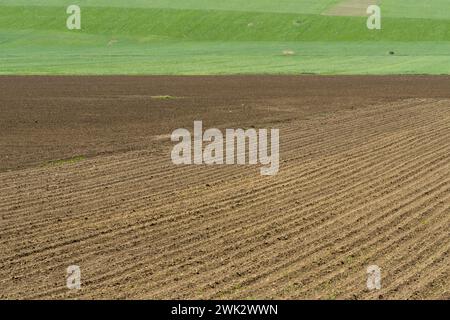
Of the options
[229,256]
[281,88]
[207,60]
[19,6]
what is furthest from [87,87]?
[19,6]

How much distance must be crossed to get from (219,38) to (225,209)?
59.3 metres

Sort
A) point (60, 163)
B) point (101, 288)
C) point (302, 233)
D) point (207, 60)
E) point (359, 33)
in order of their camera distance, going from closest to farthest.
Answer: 1. point (101, 288)
2. point (302, 233)
3. point (60, 163)
4. point (207, 60)
5. point (359, 33)

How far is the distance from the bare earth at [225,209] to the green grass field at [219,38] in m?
22.4

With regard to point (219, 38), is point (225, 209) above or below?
above

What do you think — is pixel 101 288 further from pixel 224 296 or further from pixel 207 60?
pixel 207 60

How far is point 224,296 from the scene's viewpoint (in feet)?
33.2

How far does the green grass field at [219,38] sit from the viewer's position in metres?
52.0

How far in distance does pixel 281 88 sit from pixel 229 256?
27.4 m

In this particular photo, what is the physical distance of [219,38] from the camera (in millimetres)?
73312

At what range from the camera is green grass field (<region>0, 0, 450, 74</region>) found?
52031 mm

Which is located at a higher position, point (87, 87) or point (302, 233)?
point (302, 233)

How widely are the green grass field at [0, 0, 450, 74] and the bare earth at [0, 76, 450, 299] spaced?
22403 mm

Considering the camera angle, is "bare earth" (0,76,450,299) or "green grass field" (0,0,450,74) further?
"green grass field" (0,0,450,74)

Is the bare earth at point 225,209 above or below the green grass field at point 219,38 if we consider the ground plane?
above
